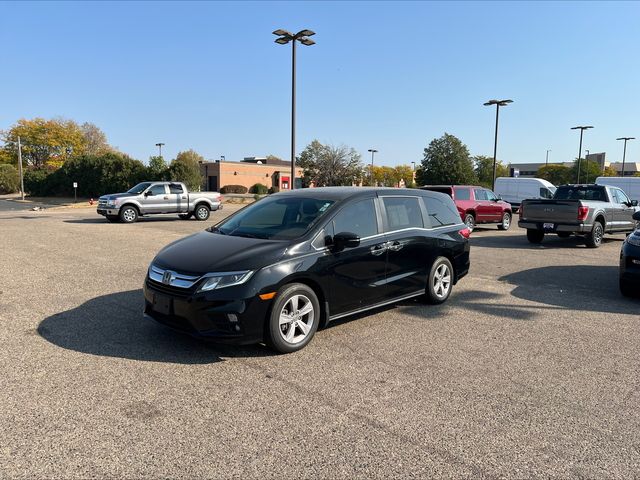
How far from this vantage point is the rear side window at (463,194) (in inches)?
696

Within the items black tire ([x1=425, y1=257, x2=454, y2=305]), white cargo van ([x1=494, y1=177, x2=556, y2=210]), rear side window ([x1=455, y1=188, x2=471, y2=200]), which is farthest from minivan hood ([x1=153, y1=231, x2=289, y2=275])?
white cargo van ([x1=494, y1=177, x2=556, y2=210])

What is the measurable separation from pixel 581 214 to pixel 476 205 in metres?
4.80

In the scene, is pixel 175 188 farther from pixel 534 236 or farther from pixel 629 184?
pixel 629 184

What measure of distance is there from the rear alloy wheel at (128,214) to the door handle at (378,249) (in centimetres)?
1705

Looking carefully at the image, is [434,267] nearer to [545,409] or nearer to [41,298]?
[545,409]

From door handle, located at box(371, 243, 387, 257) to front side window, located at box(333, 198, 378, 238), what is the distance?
157 millimetres

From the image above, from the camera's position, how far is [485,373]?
438 centimetres

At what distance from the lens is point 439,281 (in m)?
6.80

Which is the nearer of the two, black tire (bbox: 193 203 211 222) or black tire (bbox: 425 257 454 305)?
black tire (bbox: 425 257 454 305)

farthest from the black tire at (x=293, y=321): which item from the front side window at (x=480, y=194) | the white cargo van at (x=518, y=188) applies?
the white cargo van at (x=518, y=188)

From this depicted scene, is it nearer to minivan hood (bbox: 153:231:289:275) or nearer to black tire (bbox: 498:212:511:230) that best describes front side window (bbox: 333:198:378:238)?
minivan hood (bbox: 153:231:289:275)

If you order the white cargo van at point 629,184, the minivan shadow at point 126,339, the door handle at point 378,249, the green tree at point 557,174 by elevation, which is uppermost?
the green tree at point 557,174

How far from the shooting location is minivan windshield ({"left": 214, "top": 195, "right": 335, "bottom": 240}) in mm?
5223

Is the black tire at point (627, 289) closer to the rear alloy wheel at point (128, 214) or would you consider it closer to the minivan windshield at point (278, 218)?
the minivan windshield at point (278, 218)
